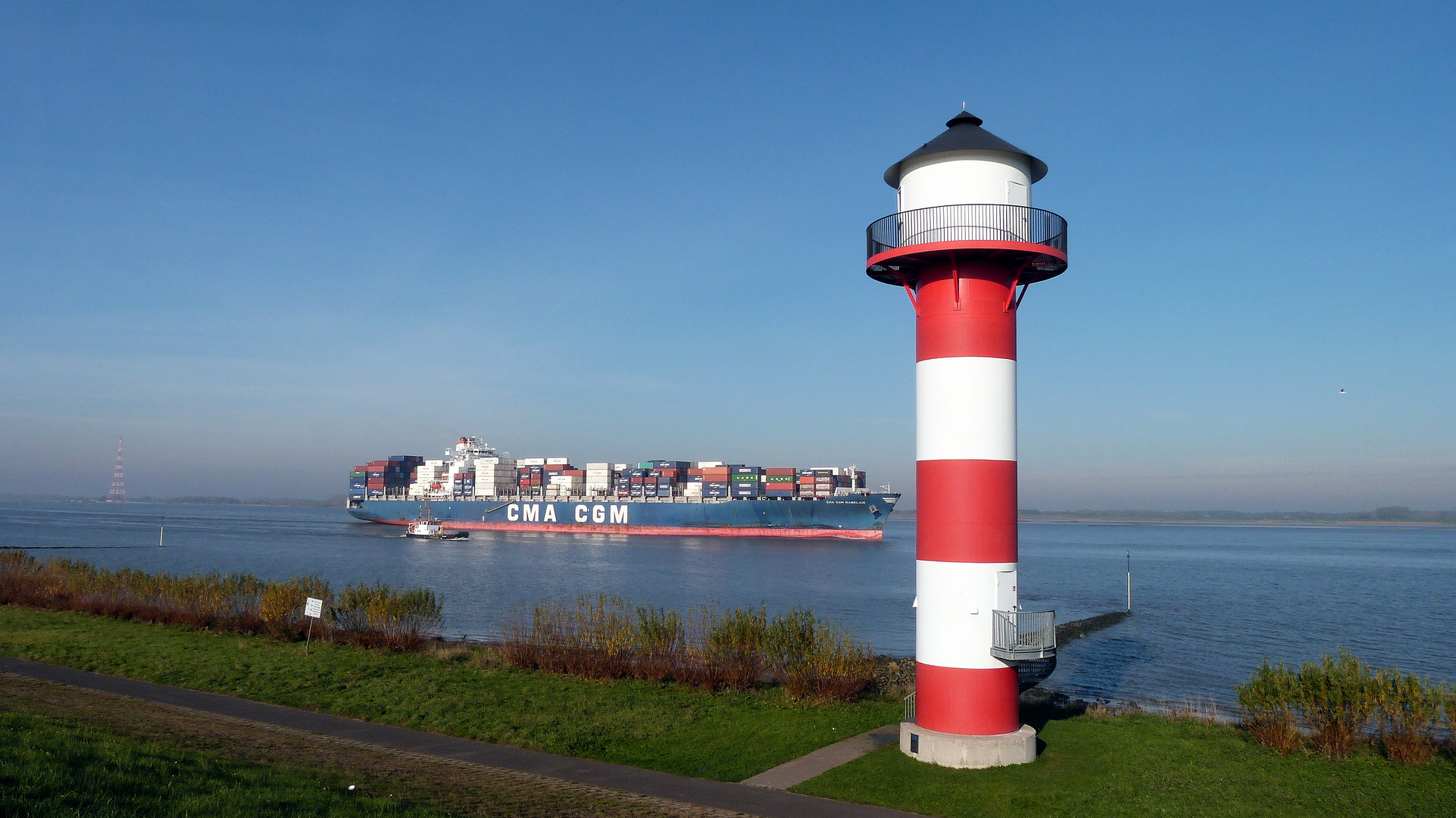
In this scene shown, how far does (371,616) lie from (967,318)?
13469 millimetres

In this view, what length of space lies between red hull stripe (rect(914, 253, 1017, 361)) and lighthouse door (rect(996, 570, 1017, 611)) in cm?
243

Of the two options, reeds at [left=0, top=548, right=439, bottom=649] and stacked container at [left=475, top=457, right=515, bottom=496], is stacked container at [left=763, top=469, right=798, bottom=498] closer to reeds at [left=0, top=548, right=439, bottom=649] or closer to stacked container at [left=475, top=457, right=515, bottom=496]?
stacked container at [left=475, top=457, right=515, bottom=496]

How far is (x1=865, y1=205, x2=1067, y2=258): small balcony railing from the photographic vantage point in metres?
9.98

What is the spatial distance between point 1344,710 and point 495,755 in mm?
9660

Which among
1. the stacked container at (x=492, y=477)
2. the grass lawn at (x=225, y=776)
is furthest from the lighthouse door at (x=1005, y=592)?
the stacked container at (x=492, y=477)

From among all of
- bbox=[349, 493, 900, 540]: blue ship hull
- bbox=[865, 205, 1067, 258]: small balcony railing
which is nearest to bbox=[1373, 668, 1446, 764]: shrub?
bbox=[865, 205, 1067, 258]: small balcony railing

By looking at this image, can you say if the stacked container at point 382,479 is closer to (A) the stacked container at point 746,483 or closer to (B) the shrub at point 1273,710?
(A) the stacked container at point 746,483

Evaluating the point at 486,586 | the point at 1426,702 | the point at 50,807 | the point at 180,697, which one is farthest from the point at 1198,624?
the point at 50,807

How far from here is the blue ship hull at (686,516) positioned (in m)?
78.9

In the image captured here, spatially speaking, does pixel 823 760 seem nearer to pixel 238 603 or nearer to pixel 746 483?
pixel 238 603

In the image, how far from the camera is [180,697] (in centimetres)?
1243

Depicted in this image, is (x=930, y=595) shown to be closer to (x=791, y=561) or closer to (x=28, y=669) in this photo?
(x=28, y=669)

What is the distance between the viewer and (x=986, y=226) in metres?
9.98

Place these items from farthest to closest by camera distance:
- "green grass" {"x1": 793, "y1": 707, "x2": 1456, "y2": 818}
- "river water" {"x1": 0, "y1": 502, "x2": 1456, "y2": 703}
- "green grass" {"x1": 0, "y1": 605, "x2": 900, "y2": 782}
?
"river water" {"x1": 0, "y1": 502, "x2": 1456, "y2": 703}
"green grass" {"x1": 0, "y1": 605, "x2": 900, "y2": 782}
"green grass" {"x1": 793, "y1": 707, "x2": 1456, "y2": 818}
